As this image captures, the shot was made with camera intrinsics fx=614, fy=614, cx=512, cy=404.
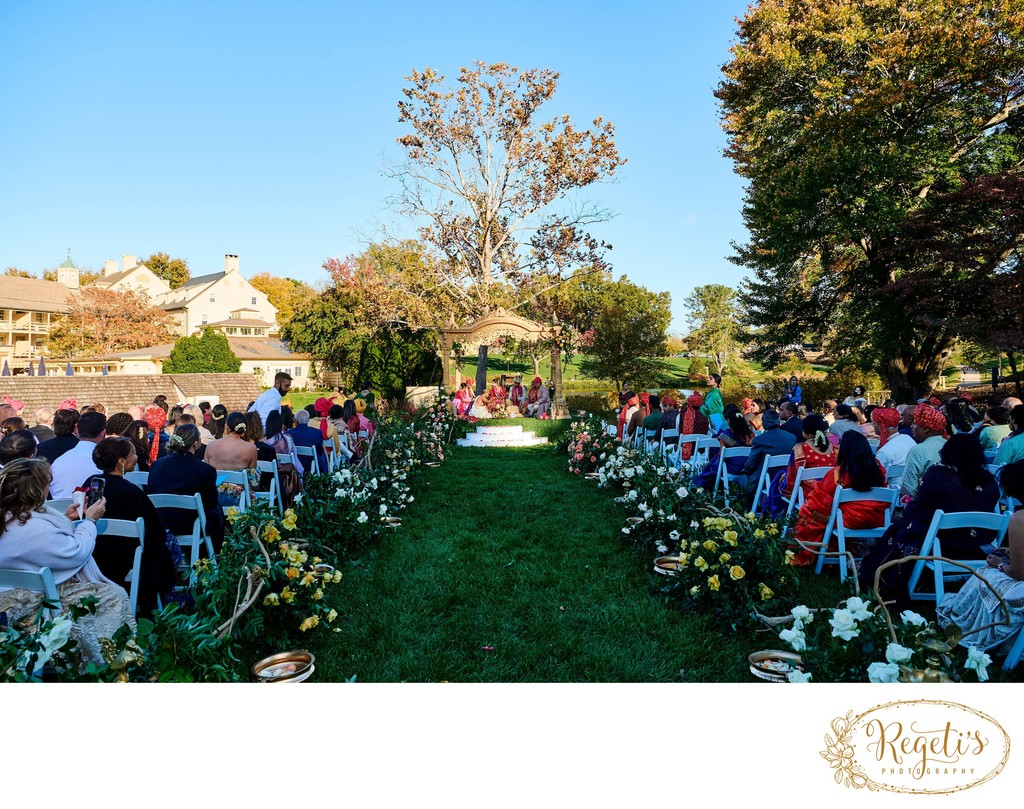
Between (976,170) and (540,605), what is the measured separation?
11.8 m

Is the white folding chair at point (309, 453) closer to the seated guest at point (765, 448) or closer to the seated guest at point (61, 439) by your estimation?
the seated guest at point (61, 439)

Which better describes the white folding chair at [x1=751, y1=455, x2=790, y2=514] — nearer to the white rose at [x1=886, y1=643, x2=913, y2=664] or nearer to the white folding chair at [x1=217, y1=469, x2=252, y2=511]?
the white rose at [x1=886, y1=643, x2=913, y2=664]

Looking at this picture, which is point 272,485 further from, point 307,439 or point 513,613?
point 513,613

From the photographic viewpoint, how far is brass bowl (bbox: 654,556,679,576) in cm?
431

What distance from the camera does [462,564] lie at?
4.86 m

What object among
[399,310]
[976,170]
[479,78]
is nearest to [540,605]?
[976,170]

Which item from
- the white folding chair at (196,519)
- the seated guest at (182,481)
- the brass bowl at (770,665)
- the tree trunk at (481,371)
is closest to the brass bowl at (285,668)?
the white folding chair at (196,519)

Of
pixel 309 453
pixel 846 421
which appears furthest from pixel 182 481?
pixel 846 421

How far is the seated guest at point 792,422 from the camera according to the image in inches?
238

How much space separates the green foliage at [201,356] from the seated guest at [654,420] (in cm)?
2208

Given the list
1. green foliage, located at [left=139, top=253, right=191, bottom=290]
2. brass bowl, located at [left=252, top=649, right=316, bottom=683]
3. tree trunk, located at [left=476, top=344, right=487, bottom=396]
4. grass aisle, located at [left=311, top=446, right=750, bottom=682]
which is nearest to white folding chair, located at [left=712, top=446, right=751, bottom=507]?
grass aisle, located at [left=311, top=446, right=750, bottom=682]

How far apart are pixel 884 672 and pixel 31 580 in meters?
3.02

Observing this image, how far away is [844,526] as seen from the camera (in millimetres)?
4500

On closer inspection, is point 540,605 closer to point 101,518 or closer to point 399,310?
point 101,518
